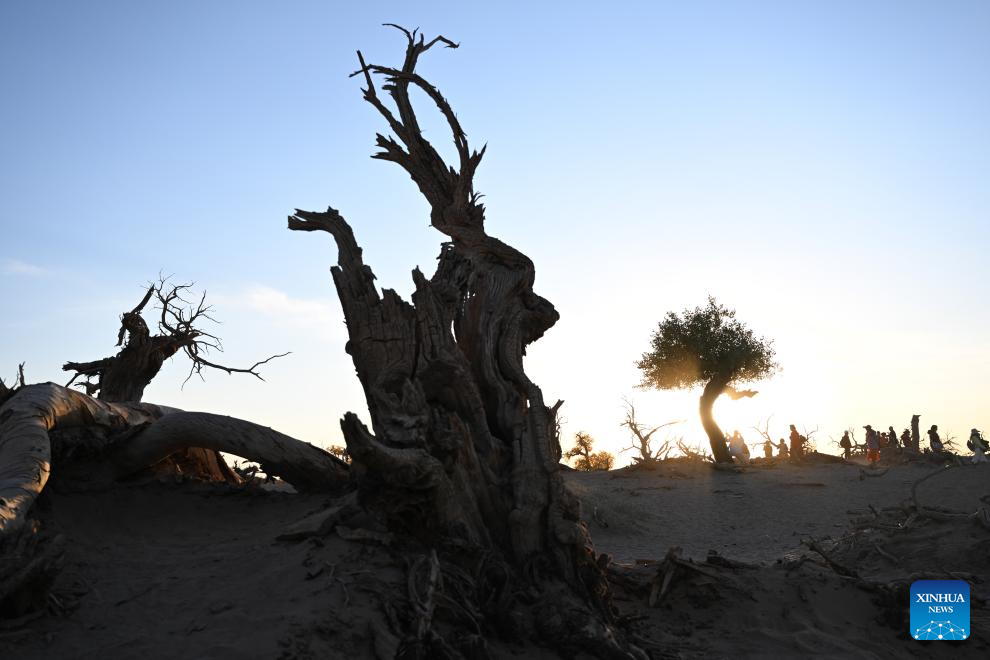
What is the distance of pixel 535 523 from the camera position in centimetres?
684

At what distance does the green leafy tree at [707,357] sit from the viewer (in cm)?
2525

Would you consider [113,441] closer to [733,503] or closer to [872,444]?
[733,503]

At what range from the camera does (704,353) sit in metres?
25.3

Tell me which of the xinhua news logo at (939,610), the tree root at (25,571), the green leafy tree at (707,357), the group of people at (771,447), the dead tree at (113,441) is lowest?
the tree root at (25,571)

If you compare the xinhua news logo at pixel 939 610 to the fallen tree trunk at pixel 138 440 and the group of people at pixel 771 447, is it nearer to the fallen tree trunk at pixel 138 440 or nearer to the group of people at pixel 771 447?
the fallen tree trunk at pixel 138 440

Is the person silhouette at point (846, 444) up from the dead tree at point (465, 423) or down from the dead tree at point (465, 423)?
up

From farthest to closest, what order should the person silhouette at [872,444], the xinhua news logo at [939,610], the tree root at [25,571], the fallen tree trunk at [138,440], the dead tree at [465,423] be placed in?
the person silhouette at [872,444]
the fallen tree trunk at [138,440]
the xinhua news logo at [939,610]
the dead tree at [465,423]
the tree root at [25,571]

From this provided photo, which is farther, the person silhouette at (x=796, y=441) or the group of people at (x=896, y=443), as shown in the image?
the person silhouette at (x=796, y=441)

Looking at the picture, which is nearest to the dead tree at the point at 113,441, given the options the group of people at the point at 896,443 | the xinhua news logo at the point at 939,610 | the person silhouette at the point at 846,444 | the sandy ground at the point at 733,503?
the sandy ground at the point at 733,503

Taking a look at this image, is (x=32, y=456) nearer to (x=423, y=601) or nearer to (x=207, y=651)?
(x=207, y=651)

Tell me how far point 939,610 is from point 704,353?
59.1 ft

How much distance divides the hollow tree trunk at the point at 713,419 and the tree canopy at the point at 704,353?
0.26m

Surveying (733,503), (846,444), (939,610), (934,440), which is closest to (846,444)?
(846,444)

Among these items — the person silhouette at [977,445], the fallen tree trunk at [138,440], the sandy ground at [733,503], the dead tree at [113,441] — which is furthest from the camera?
the person silhouette at [977,445]
